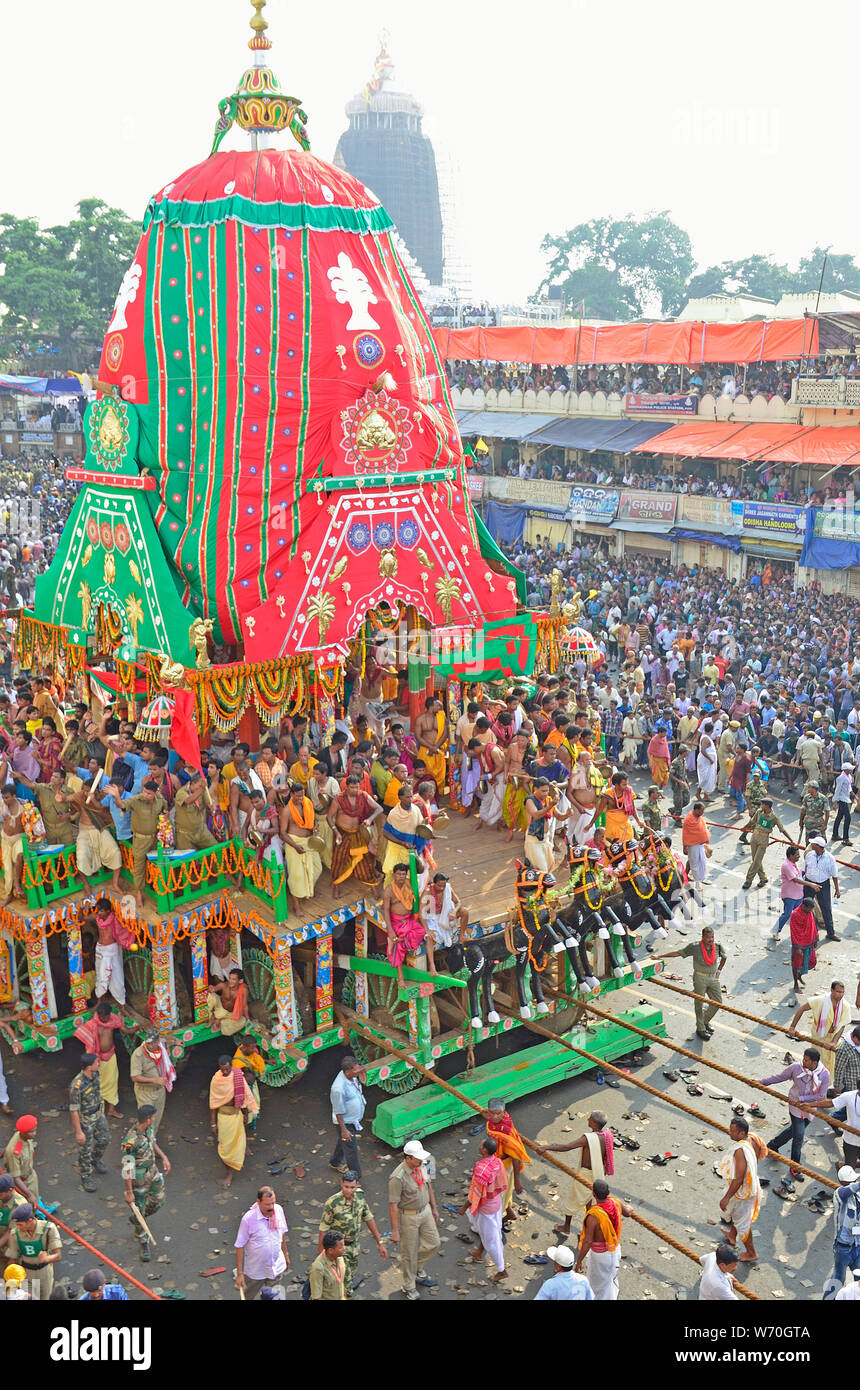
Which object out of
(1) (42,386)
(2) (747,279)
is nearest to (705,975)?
(1) (42,386)

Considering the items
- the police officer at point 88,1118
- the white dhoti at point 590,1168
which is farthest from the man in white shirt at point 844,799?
the police officer at point 88,1118

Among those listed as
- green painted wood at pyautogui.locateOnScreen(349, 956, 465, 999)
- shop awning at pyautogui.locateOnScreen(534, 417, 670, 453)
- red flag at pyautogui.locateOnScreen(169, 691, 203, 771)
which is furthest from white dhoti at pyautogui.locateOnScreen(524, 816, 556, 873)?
shop awning at pyautogui.locateOnScreen(534, 417, 670, 453)

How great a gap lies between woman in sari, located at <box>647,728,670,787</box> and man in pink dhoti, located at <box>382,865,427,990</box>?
8.38m

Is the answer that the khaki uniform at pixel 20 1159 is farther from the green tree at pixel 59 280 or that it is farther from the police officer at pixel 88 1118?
the green tree at pixel 59 280

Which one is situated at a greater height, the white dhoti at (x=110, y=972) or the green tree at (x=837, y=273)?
the green tree at (x=837, y=273)

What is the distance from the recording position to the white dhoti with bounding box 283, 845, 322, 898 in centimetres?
1049

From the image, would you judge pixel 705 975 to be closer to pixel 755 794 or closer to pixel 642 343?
pixel 755 794

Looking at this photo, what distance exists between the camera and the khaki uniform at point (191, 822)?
1059cm

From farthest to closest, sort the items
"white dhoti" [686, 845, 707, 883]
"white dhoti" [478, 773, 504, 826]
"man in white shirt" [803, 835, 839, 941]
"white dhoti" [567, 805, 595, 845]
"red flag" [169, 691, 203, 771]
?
"white dhoti" [686, 845, 707, 883] → "man in white shirt" [803, 835, 839, 941] → "white dhoti" [478, 773, 504, 826] → "white dhoti" [567, 805, 595, 845] → "red flag" [169, 691, 203, 771]

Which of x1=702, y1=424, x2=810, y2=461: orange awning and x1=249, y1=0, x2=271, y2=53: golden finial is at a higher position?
x1=249, y1=0, x2=271, y2=53: golden finial

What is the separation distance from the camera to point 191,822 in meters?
10.6

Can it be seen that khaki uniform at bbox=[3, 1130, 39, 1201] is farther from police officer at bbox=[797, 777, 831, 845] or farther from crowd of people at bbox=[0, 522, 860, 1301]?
police officer at bbox=[797, 777, 831, 845]

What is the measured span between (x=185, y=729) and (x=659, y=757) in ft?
29.1

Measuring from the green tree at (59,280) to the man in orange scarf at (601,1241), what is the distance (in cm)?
5163
